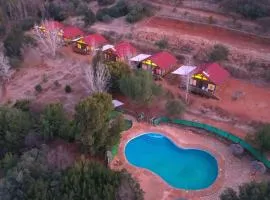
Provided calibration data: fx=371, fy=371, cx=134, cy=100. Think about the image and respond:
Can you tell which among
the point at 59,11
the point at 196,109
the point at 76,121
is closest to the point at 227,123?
the point at 196,109

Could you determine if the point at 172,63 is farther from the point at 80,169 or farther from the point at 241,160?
the point at 80,169

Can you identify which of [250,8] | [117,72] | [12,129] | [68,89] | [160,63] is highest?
[250,8]

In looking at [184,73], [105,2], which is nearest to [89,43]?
[184,73]

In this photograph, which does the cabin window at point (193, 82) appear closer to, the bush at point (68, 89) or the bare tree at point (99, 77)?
the bare tree at point (99, 77)

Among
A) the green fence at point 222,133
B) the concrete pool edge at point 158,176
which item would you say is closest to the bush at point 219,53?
the green fence at point 222,133

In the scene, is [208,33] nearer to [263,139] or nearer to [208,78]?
[208,78]

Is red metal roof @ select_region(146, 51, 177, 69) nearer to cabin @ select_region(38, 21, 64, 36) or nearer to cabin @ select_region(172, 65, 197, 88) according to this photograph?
cabin @ select_region(172, 65, 197, 88)

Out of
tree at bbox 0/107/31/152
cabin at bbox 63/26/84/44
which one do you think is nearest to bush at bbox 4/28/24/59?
cabin at bbox 63/26/84/44

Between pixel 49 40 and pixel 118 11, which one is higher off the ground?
pixel 118 11
